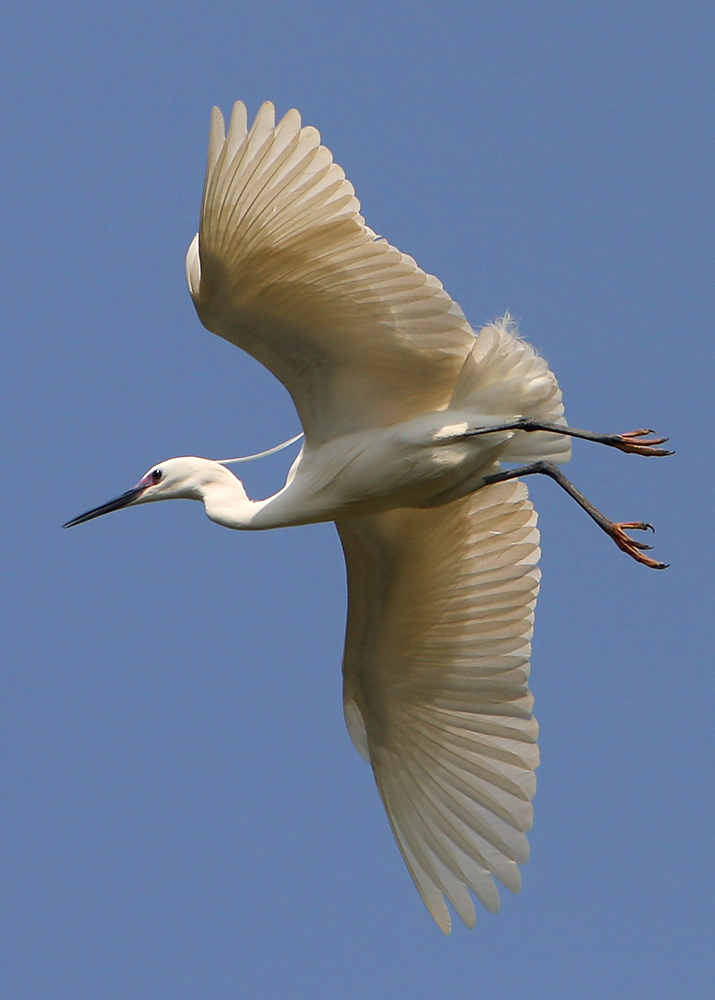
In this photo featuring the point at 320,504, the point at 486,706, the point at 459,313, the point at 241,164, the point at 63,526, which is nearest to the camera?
the point at 241,164

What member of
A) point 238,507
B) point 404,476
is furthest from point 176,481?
point 404,476

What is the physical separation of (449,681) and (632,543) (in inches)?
49.8

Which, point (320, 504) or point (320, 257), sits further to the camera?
point (320, 504)

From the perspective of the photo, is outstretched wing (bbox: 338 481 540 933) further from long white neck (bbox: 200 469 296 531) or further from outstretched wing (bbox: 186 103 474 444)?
outstretched wing (bbox: 186 103 474 444)

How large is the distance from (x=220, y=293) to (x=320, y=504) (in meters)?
1.15

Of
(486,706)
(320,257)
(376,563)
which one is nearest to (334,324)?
(320,257)

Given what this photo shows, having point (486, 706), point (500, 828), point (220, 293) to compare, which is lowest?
point (500, 828)

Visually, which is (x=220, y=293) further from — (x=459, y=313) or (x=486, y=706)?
(x=486, y=706)

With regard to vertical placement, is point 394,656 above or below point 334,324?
below

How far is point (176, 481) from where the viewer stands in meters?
8.27

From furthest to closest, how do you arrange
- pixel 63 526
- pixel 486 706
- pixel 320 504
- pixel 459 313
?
pixel 63 526, pixel 486 706, pixel 320 504, pixel 459 313

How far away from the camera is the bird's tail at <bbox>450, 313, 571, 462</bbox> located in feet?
24.1

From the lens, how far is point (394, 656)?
8.59 m

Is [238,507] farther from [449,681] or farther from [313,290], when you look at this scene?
[449,681]
